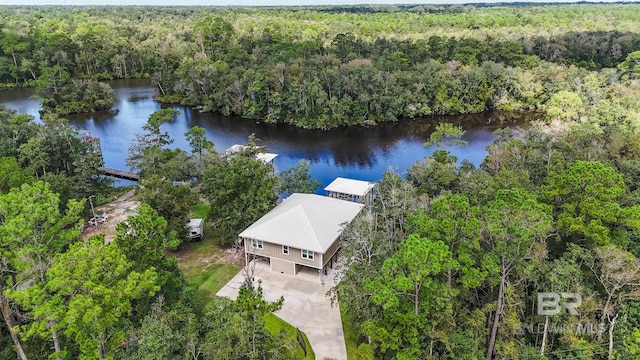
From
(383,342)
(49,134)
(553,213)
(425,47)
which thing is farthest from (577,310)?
(425,47)

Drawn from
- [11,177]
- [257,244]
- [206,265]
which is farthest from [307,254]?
[11,177]

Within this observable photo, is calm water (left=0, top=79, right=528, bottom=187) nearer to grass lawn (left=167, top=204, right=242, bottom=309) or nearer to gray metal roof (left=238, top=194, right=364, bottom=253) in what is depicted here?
gray metal roof (left=238, top=194, right=364, bottom=253)

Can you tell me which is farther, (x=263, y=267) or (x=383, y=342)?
(x=263, y=267)

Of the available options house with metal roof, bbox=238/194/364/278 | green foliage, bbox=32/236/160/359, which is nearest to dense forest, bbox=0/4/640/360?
green foliage, bbox=32/236/160/359

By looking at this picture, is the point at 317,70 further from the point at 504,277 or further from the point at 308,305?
the point at 504,277

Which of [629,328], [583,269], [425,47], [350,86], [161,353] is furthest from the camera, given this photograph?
[425,47]

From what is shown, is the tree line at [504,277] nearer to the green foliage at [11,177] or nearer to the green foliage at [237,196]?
the green foliage at [237,196]

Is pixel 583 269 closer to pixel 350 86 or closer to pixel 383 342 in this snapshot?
pixel 383 342
